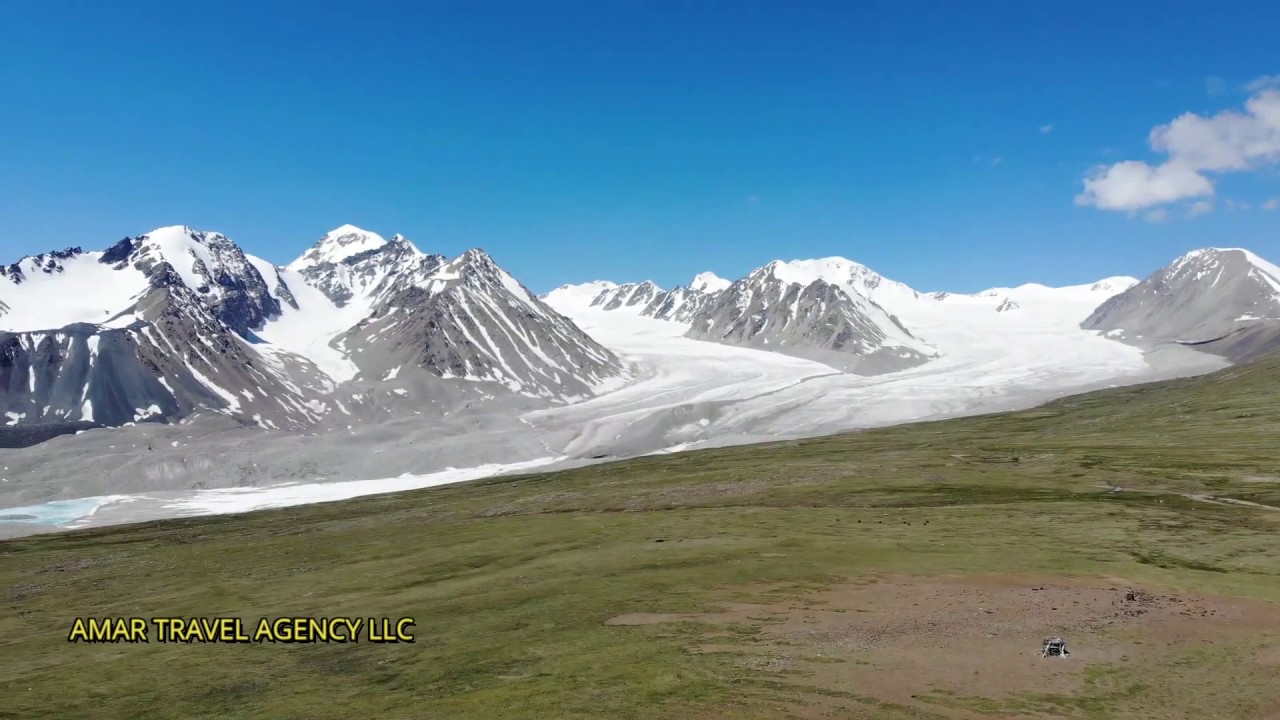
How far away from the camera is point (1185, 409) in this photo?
19612cm

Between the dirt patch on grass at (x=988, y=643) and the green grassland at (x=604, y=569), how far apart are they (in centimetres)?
64

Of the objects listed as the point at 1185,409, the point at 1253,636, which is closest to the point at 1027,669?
the point at 1253,636

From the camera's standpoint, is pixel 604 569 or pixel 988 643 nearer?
pixel 988 643

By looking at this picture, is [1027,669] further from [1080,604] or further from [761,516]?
[761,516]

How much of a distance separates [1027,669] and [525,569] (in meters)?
43.0

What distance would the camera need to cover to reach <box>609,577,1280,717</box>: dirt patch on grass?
35469mm

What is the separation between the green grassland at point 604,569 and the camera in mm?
38656

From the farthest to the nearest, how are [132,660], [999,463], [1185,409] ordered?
1. [1185,409]
2. [999,463]
3. [132,660]

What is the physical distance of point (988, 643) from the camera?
43250 millimetres

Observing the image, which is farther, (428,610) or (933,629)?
(428,610)

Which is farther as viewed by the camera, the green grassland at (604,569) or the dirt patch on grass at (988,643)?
the green grassland at (604,569)

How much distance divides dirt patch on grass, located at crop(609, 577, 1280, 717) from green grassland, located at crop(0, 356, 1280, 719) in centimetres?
64

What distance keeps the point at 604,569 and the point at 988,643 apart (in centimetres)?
3276

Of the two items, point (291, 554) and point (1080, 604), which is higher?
point (291, 554)
